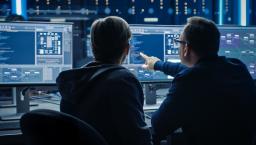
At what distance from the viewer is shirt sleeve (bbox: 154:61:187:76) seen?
84.5 inches

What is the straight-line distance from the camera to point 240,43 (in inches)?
99.0

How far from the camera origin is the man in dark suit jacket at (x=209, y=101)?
1640 millimetres

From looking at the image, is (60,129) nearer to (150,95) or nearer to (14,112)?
(14,112)

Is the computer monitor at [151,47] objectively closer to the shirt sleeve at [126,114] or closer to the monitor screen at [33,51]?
the monitor screen at [33,51]

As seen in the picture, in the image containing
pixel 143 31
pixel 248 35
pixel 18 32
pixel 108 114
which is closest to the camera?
pixel 108 114

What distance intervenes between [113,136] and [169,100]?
0.29 m

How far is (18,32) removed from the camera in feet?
7.13

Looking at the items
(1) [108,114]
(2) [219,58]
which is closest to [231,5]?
(2) [219,58]

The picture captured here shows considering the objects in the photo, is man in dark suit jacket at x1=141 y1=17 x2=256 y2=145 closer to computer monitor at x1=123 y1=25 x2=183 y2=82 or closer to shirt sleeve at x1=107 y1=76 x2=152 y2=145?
shirt sleeve at x1=107 y1=76 x2=152 y2=145

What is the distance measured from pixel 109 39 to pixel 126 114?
0.29 metres

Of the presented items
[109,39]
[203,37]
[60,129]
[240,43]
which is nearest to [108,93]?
[109,39]

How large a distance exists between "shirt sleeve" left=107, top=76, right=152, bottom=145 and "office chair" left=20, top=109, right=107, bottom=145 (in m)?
0.24

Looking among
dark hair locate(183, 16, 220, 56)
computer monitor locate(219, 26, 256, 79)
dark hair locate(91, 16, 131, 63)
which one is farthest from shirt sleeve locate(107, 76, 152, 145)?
computer monitor locate(219, 26, 256, 79)

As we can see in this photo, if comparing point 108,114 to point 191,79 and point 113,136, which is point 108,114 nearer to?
point 113,136
